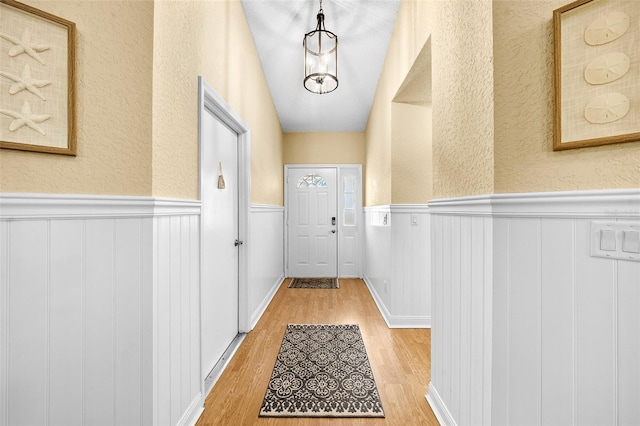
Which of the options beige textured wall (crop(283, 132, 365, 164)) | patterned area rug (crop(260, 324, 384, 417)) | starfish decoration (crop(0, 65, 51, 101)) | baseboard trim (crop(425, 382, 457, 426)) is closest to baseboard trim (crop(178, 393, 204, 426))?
patterned area rug (crop(260, 324, 384, 417))

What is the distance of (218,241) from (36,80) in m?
1.35

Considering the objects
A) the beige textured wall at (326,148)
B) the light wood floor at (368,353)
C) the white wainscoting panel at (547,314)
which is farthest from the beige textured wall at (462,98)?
the beige textured wall at (326,148)

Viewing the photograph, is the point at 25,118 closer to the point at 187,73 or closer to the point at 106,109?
the point at 106,109

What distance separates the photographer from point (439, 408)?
1521 mm

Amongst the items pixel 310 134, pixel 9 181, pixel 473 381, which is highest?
pixel 310 134

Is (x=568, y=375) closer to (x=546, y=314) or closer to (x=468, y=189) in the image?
(x=546, y=314)

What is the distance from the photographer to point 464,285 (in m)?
1.28

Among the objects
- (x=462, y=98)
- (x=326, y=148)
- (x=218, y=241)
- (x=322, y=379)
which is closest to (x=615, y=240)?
(x=462, y=98)

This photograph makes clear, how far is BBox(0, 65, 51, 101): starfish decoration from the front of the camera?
2.80 ft

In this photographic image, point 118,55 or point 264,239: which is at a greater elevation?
point 118,55

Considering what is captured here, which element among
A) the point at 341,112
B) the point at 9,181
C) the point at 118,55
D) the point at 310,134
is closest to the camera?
the point at 9,181

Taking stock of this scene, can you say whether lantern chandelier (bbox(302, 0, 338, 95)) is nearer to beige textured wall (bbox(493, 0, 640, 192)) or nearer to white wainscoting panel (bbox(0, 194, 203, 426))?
beige textured wall (bbox(493, 0, 640, 192))

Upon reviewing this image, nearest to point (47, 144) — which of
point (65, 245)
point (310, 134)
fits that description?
point (65, 245)

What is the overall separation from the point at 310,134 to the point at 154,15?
3.71 metres
